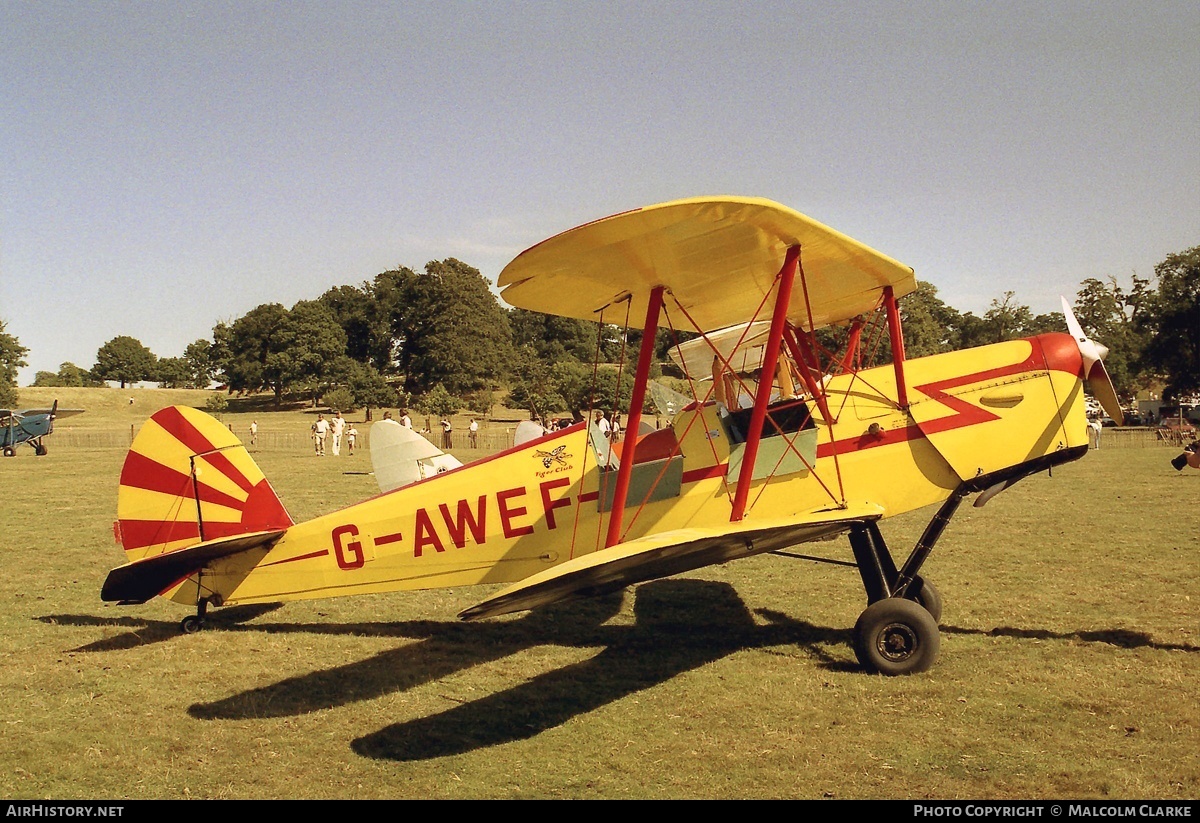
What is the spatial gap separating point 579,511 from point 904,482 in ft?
8.11

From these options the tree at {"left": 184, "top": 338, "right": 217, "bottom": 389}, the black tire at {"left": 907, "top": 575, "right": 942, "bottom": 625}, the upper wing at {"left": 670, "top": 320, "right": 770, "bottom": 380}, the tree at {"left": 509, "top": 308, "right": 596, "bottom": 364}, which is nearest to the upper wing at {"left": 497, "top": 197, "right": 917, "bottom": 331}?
the upper wing at {"left": 670, "top": 320, "right": 770, "bottom": 380}

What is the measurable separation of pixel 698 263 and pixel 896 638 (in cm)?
301

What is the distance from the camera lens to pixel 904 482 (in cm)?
625

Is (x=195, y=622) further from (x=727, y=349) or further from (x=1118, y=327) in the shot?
(x=1118, y=327)

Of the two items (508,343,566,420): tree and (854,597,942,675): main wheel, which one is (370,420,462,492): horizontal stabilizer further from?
(508,343,566,420): tree

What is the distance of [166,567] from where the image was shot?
21.5 ft

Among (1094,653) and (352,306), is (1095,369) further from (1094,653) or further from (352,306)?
(352,306)

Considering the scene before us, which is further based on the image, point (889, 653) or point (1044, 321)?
point (1044, 321)

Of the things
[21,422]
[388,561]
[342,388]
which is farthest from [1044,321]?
[388,561]

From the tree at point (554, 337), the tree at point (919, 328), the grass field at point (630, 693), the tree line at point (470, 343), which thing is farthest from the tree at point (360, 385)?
the grass field at point (630, 693)

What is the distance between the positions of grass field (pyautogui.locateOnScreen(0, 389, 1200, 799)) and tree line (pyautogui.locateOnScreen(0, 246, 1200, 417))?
36.0 meters

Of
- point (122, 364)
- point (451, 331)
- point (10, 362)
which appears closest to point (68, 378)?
point (122, 364)

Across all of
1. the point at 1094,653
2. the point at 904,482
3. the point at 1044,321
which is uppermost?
the point at 1044,321

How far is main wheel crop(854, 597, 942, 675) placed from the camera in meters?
5.84
